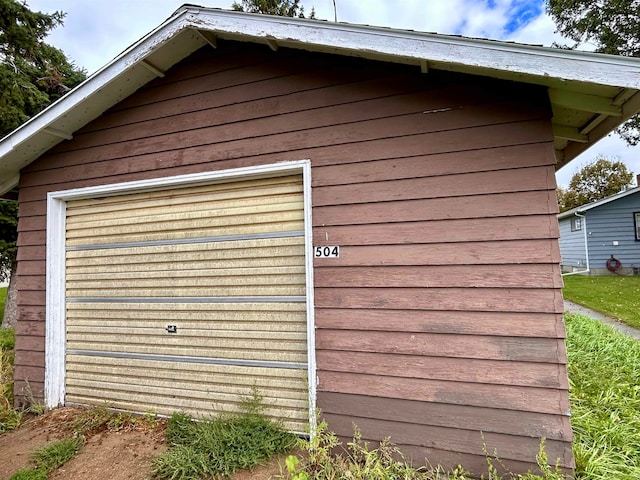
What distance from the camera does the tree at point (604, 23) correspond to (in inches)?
427

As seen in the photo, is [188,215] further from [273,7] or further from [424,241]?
[273,7]

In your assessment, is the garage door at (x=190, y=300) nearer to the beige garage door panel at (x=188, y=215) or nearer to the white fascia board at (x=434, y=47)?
the beige garage door panel at (x=188, y=215)

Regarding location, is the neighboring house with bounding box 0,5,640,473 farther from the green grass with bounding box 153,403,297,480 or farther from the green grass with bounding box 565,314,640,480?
the green grass with bounding box 565,314,640,480

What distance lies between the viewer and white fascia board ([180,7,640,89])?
6.46ft

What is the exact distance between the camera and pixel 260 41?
9.95ft

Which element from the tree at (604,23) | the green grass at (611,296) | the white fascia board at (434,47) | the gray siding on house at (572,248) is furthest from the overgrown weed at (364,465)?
the gray siding on house at (572,248)

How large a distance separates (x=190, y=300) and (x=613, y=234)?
17338 mm

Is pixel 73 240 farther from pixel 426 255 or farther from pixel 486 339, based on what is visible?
pixel 486 339

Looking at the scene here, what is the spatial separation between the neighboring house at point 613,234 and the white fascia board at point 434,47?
564 inches

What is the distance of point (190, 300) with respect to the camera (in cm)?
343

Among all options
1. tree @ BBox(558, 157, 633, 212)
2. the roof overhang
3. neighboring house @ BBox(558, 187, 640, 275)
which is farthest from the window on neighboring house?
tree @ BBox(558, 157, 633, 212)

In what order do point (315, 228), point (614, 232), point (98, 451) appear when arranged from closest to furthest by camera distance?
point (315, 228) < point (98, 451) < point (614, 232)

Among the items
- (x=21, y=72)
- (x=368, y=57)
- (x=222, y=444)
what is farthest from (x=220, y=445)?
(x=21, y=72)

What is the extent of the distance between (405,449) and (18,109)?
8776 mm
